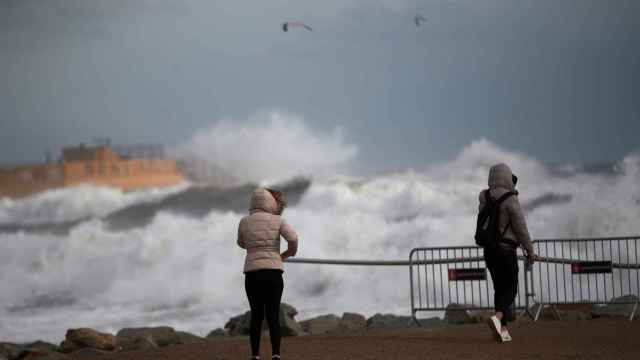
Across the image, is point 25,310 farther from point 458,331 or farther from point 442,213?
point 458,331

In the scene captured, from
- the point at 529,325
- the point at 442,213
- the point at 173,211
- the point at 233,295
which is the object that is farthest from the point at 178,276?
the point at 529,325

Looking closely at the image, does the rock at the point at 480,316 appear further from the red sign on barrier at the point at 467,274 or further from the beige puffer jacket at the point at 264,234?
the beige puffer jacket at the point at 264,234

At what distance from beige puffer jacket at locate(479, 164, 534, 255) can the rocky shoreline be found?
3602 millimetres

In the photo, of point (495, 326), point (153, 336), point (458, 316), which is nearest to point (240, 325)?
point (153, 336)

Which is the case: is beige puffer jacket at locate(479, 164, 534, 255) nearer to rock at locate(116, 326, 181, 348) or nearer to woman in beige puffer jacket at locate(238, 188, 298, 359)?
woman in beige puffer jacket at locate(238, 188, 298, 359)

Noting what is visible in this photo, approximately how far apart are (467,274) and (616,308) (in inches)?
88.1

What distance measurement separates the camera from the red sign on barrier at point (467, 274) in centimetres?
1528

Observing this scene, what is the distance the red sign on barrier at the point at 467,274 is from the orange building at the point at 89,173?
19.9m

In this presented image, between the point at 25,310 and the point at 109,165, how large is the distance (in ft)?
22.1

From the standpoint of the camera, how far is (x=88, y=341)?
1515cm

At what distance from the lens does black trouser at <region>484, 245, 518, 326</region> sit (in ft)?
37.9

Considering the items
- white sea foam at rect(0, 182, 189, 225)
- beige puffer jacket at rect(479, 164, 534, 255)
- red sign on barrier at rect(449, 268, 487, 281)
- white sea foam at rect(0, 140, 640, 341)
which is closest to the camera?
Answer: beige puffer jacket at rect(479, 164, 534, 255)

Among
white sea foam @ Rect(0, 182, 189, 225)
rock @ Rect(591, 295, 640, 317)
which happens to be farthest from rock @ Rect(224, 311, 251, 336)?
white sea foam @ Rect(0, 182, 189, 225)

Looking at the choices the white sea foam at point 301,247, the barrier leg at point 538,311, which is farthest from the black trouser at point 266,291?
the white sea foam at point 301,247
